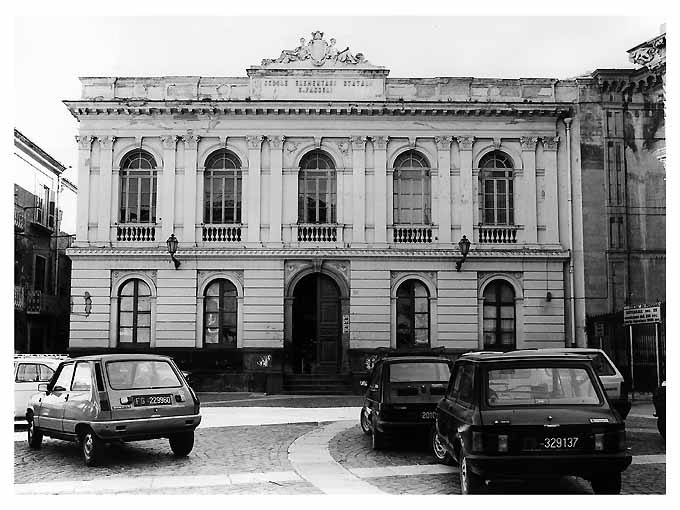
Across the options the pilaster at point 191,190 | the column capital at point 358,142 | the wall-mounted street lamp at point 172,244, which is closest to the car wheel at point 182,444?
the wall-mounted street lamp at point 172,244

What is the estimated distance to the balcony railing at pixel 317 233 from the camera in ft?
84.6

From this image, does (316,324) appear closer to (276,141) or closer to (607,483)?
(276,141)

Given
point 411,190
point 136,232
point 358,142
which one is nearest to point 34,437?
point 136,232

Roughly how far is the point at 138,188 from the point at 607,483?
19.2 m

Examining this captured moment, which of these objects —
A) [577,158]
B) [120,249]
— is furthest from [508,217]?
[120,249]

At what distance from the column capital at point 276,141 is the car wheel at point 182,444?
1450 cm

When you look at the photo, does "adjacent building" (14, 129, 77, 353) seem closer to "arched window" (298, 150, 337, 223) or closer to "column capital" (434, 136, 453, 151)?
"arched window" (298, 150, 337, 223)

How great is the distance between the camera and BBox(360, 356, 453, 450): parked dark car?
12.9 meters

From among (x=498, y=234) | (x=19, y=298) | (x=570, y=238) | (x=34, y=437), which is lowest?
(x=34, y=437)

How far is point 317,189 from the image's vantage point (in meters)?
26.0

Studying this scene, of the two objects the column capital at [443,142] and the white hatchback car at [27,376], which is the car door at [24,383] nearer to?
the white hatchback car at [27,376]

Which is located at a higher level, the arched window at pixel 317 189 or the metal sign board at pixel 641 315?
the arched window at pixel 317 189

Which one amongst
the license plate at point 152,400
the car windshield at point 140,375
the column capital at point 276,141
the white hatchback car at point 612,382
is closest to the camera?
the license plate at point 152,400
